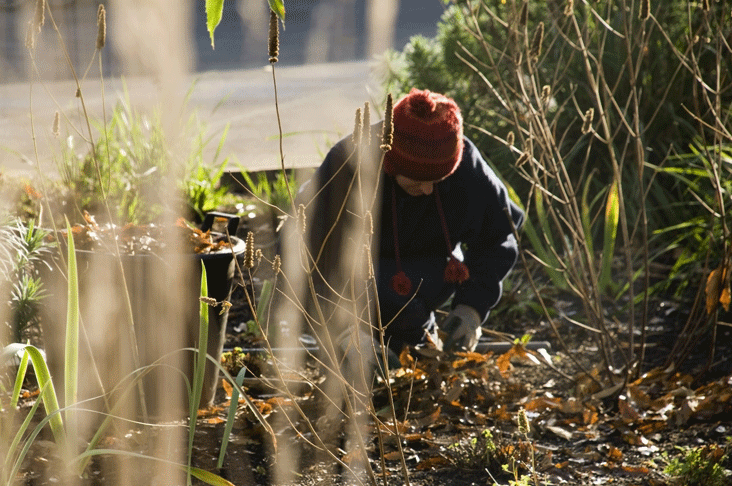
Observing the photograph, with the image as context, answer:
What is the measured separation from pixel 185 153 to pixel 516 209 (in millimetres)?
1965

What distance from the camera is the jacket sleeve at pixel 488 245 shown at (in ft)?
9.39

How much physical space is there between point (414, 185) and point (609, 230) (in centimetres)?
109

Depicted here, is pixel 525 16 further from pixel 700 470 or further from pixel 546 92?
pixel 700 470

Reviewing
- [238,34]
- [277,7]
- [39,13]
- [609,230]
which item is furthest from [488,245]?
[238,34]

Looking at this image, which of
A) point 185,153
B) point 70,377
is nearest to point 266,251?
point 185,153

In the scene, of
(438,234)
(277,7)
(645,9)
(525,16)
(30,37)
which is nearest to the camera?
(277,7)

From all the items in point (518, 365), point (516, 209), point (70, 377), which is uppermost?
point (516, 209)

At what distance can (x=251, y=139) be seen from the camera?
6902 millimetres

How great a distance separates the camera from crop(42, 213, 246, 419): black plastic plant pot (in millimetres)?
2412

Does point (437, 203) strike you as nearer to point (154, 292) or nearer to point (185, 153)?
point (154, 292)

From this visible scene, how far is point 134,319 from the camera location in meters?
2.46

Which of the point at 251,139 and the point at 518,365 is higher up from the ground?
the point at 251,139

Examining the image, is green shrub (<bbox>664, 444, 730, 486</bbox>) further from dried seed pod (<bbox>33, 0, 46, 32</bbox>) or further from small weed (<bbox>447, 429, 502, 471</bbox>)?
dried seed pod (<bbox>33, 0, 46, 32</bbox>)

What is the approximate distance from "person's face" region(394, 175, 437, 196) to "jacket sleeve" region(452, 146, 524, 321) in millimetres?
230
